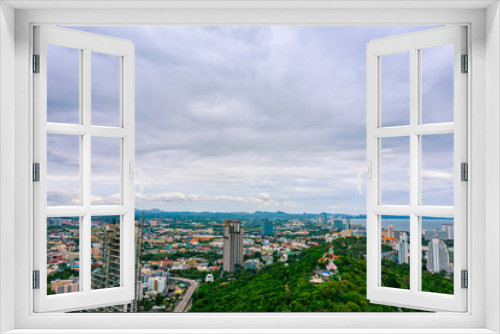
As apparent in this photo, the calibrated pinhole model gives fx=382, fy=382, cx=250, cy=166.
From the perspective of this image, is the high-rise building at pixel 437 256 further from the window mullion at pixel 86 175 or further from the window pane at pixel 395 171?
the window mullion at pixel 86 175

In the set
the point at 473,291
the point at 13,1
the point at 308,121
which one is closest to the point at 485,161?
the point at 473,291

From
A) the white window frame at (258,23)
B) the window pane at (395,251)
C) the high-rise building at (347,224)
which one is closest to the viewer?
the white window frame at (258,23)

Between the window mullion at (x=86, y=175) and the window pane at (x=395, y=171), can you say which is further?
the window pane at (x=395, y=171)

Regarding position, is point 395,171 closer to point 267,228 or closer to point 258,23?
point 258,23

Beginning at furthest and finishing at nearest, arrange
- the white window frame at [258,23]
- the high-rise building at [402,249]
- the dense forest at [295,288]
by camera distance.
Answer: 1. the dense forest at [295,288]
2. the high-rise building at [402,249]
3. the white window frame at [258,23]

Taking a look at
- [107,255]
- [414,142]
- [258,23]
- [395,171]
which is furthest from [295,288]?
[258,23]

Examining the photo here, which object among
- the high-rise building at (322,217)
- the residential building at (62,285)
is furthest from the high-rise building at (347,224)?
the residential building at (62,285)

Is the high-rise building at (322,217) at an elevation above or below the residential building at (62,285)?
above

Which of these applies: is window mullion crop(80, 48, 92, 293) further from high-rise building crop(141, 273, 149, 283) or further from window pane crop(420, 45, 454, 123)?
high-rise building crop(141, 273, 149, 283)
